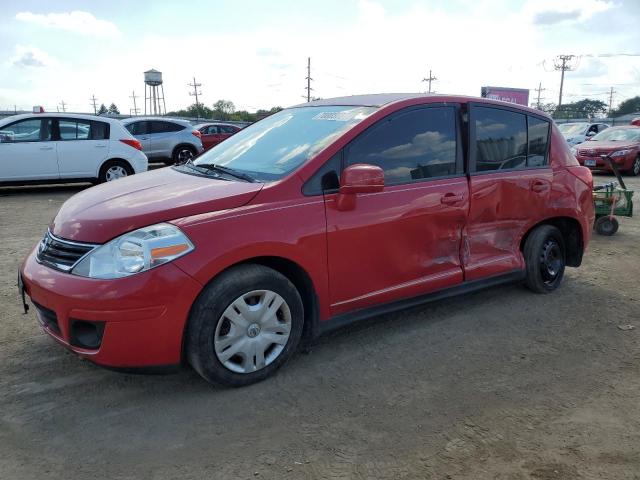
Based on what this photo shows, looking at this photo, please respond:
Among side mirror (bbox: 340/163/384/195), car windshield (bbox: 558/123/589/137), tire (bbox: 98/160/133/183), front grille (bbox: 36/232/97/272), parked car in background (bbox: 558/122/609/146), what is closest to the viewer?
front grille (bbox: 36/232/97/272)

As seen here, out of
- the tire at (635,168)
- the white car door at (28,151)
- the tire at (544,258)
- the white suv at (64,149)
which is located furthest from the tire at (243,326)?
the tire at (635,168)

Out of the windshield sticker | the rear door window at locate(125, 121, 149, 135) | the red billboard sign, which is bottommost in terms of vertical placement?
the windshield sticker

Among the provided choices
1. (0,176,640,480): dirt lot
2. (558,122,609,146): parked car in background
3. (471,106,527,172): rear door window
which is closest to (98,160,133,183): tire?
(0,176,640,480): dirt lot

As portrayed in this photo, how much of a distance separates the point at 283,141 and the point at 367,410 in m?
1.88

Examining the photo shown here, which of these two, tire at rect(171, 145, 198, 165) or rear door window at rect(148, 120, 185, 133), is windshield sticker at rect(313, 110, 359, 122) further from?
rear door window at rect(148, 120, 185, 133)

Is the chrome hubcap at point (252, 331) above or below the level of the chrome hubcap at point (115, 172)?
below

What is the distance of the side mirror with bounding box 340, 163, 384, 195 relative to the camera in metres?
3.18

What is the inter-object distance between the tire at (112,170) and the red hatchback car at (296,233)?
279 inches

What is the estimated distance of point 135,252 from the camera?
2734mm

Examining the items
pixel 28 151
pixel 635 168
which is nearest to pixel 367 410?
pixel 28 151

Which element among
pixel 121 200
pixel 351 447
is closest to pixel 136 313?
pixel 121 200

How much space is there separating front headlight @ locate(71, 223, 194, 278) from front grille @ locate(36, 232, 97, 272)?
60mm

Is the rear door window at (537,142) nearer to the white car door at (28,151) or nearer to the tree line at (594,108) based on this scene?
the white car door at (28,151)

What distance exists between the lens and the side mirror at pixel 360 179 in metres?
3.18
